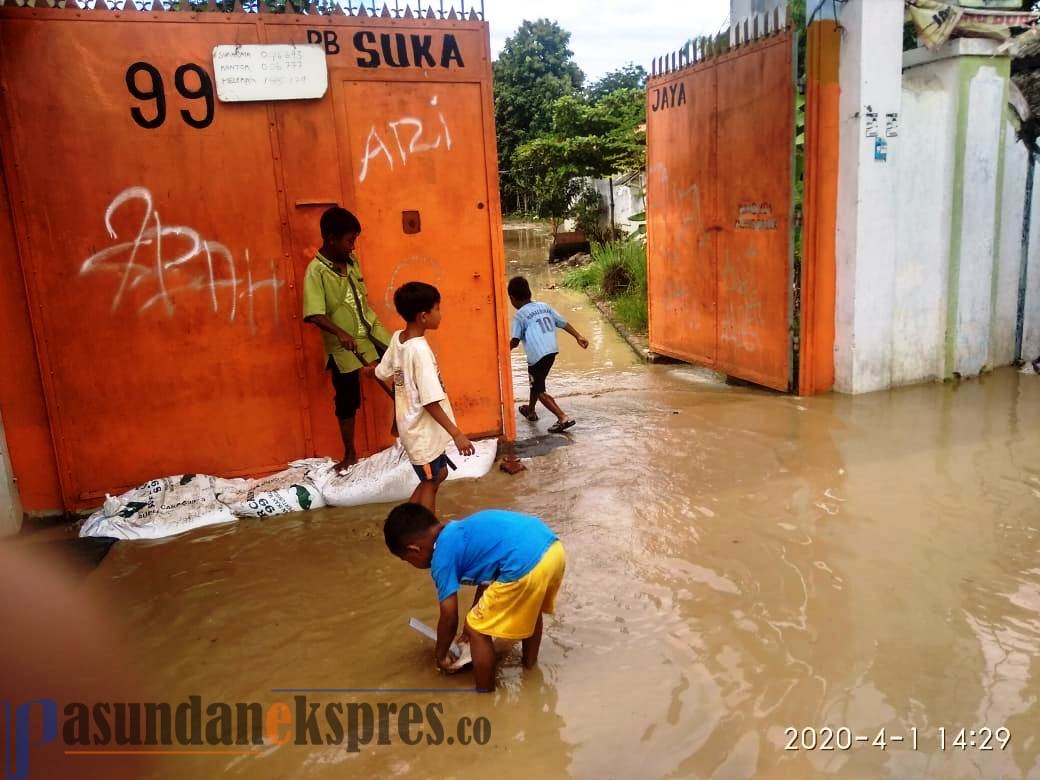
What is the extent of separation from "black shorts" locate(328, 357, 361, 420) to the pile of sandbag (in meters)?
0.37

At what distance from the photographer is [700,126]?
7.79 m

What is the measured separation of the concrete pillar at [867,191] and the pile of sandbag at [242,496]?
12.1 ft

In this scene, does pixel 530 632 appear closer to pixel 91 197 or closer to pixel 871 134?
pixel 91 197

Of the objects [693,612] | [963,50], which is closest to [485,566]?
[693,612]

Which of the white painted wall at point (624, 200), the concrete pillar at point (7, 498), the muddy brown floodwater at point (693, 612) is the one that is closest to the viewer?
the muddy brown floodwater at point (693, 612)

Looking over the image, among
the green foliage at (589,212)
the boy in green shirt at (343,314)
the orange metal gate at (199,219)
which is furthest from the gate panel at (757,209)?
the green foliage at (589,212)

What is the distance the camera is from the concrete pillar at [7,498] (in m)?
4.77

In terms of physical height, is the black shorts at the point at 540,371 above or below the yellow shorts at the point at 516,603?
above

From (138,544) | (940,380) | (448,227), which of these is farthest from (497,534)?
(940,380)

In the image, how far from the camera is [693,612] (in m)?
3.57

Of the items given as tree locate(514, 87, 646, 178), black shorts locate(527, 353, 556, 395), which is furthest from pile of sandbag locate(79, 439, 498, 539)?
tree locate(514, 87, 646, 178)

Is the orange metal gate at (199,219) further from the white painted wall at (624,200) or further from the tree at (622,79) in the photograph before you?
the tree at (622,79)

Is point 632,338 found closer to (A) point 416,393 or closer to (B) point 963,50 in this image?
(B) point 963,50

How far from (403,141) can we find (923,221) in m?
4.52
